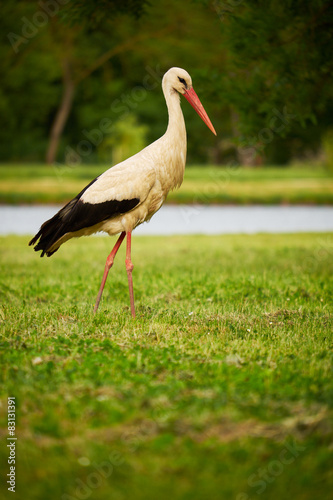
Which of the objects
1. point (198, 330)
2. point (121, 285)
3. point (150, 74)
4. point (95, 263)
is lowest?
point (150, 74)

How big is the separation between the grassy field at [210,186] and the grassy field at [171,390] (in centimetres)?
1182

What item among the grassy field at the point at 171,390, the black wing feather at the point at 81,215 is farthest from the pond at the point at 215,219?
the black wing feather at the point at 81,215

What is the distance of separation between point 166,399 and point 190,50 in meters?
22.4

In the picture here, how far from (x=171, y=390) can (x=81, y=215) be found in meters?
2.22

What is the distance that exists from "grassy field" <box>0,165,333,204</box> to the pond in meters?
0.65

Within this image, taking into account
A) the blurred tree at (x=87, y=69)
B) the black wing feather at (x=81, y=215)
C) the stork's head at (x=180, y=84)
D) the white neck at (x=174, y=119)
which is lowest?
the blurred tree at (x=87, y=69)

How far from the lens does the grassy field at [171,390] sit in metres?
2.59

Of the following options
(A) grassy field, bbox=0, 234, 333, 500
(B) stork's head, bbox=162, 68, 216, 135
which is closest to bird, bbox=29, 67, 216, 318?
(B) stork's head, bbox=162, 68, 216, 135

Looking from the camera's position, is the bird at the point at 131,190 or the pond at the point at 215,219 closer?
the bird at the point at 131,190

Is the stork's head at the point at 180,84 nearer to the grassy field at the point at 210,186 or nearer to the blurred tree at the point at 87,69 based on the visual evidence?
the blurred tree at the point at 87,69

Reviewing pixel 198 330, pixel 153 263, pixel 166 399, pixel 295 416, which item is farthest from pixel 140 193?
pixel 153 263

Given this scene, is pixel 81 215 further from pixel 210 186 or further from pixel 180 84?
pixel 210 186

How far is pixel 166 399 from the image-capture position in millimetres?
3230

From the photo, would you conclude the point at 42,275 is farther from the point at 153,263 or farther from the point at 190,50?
the point at 190,50
